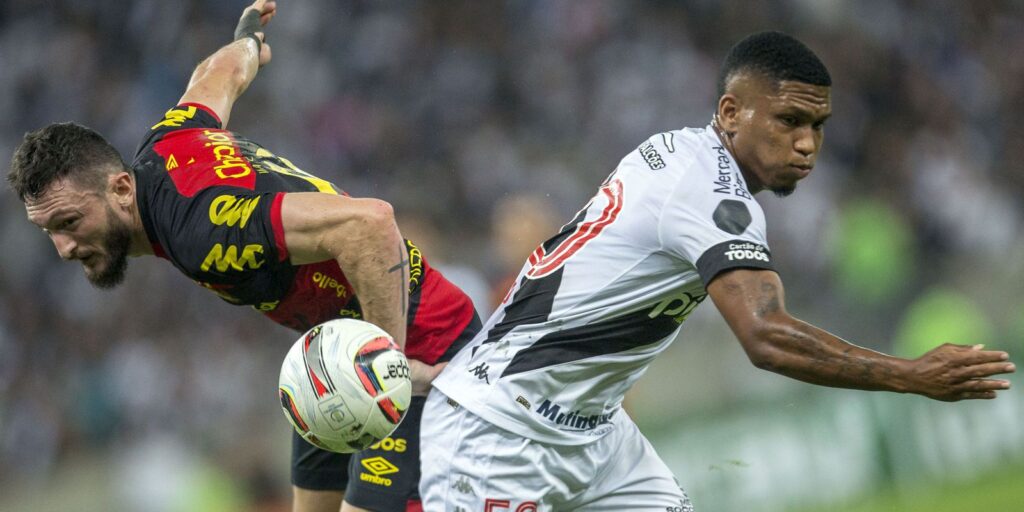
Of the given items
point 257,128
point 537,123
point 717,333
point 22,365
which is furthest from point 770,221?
point 22,365

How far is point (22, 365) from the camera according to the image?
14.0m

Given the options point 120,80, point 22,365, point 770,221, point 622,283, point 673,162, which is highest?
point 770,221

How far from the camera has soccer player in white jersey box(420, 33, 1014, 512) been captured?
14.8 feet

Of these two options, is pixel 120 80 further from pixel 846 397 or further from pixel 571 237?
pixel 571 237

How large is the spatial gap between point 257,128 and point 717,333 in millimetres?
6911

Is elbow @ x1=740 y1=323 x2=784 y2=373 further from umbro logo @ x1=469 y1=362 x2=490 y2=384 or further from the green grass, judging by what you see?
the green grass

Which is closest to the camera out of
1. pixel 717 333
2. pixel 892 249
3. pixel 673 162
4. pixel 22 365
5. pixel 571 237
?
pixel 673 162

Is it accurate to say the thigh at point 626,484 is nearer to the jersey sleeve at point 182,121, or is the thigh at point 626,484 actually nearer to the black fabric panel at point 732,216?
the black fabric panel at point 732,216

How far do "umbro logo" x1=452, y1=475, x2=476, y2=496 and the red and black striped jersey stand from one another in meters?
0.77

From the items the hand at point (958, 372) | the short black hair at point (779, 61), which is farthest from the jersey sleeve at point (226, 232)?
the hand at point (958, 372)

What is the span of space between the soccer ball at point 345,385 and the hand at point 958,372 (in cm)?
178

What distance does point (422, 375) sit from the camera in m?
5.21

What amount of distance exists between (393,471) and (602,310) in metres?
1.22

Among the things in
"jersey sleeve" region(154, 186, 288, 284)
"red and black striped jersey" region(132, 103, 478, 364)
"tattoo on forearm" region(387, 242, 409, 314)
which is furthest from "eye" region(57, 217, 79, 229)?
"tattoo on forearm" region(387, 242, 409, 314)
